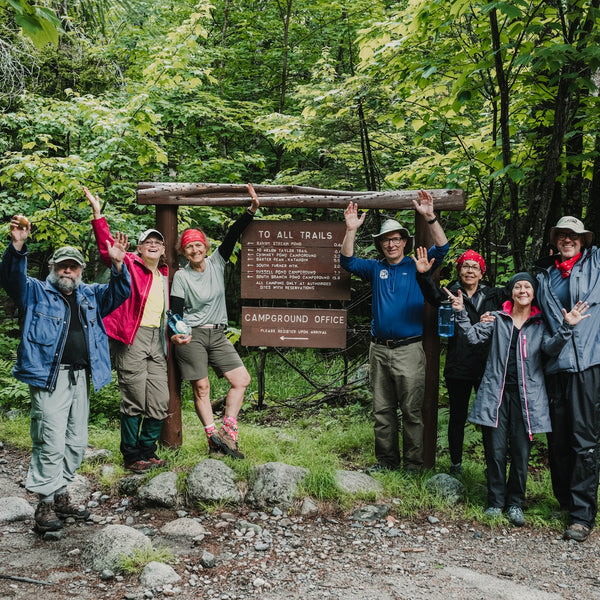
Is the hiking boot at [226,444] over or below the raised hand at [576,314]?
below

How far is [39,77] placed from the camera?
11273 millimetres

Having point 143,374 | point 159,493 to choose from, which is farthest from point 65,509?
point 143,374

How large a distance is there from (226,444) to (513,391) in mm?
2942

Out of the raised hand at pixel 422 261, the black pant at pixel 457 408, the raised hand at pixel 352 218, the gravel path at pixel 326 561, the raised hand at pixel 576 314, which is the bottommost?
the gravel path at pixel 326 561

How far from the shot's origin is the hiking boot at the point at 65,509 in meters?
4.83

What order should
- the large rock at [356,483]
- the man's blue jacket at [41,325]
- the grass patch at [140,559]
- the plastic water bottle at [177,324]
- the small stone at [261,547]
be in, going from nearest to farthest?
the grass patch at [140,559]
the man's blue jacket at [41,325]
the small stone at [261,547]
the large rock at [356,483]
the plastic water bottle at [177,324]

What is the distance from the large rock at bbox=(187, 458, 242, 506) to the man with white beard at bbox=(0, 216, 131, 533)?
3.12 ft

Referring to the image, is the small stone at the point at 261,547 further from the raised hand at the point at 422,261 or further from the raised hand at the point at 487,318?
the raised hand at the point at 422,261

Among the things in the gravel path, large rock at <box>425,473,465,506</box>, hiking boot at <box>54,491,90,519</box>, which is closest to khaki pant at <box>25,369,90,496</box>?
hiking boot at <box>54,491,90,519</box>

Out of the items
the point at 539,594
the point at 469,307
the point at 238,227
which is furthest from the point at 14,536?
the point at 469,307

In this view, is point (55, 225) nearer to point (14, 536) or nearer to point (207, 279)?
point (207, 279)

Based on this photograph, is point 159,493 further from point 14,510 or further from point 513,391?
point 513,391

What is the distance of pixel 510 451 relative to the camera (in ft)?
15.7

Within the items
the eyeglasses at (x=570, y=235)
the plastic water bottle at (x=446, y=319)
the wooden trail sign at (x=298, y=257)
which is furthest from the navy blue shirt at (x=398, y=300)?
the eyeglasses at (x=570, y=235)
